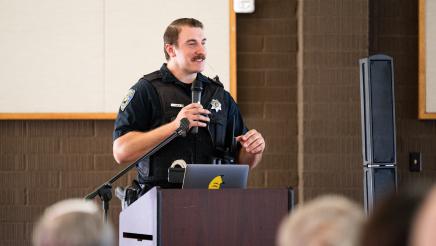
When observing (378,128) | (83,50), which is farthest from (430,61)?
(83,50)

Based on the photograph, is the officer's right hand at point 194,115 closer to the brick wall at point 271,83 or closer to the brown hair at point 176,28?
the brown hair at point 176,28

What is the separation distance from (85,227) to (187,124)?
8.66 ft

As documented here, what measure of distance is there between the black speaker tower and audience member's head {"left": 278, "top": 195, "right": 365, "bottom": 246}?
410 centimetres

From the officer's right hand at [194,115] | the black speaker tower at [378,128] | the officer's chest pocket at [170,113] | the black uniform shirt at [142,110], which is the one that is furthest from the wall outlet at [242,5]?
the officer's right hand at [194,115]

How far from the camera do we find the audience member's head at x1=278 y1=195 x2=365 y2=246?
1.07m

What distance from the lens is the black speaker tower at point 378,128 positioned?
5.16 m

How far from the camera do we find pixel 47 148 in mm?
6254

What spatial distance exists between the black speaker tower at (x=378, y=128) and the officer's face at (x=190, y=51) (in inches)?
51.2

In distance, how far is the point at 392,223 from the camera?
95 centimetres

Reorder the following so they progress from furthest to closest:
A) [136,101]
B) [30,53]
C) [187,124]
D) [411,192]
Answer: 1. [30,53]
2. [136,101]
3. [187,124]
4. [411,192]

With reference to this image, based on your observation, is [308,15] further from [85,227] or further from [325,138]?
[85,227]

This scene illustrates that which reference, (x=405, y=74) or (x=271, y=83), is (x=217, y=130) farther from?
(x=405, y=74)

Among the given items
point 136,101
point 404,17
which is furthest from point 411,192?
point 404,17

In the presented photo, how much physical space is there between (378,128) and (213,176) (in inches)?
72.9
